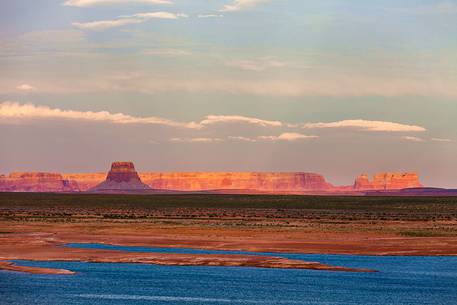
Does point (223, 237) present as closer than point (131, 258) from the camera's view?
No

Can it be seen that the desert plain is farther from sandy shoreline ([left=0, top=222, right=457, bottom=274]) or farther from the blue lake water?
the blue lake water

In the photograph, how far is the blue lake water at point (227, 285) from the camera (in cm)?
4931

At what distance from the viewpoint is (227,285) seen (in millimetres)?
54062

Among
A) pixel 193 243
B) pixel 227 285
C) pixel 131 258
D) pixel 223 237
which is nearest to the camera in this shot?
pixel 227 285

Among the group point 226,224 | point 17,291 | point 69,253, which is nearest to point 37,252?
point 69,253

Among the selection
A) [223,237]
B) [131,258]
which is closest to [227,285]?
[131,258]

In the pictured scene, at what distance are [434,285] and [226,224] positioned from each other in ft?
157

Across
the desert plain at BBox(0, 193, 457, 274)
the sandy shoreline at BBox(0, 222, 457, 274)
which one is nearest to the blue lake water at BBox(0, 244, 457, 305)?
the sandy shoreline at BBox(0, 222, 457, 274)

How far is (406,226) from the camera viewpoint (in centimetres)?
9956

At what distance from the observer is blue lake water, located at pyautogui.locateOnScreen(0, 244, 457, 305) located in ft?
162

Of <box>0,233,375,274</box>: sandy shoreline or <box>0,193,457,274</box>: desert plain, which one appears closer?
<box>0,233,375,274</box>: sandy shoreline

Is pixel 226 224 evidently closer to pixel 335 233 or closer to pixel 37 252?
pixel 335 233

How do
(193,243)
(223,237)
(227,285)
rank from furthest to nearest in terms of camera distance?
(223,237)
(193,243)
(227,285)

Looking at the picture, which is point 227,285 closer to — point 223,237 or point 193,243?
point 193,243
